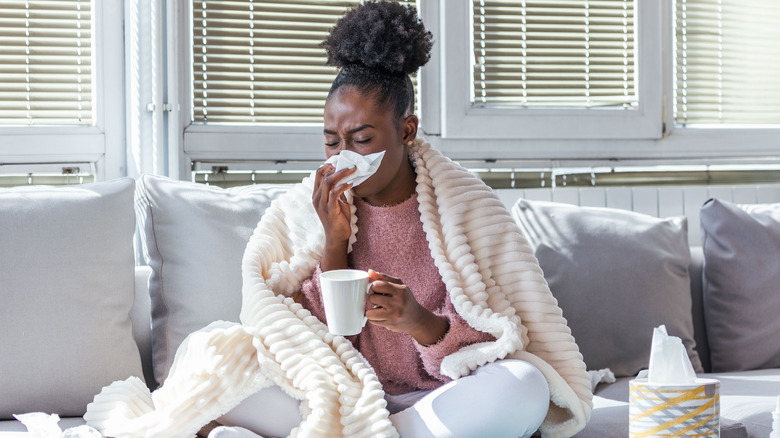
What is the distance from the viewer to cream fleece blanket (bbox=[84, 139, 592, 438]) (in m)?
1.47

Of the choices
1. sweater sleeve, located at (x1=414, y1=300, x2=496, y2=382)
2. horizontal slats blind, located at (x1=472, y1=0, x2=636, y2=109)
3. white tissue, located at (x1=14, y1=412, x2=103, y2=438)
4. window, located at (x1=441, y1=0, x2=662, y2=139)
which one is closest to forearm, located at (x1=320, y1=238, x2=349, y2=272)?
sweater sleeve, located at (x1=414, y1=300, x2=496, y2=382)

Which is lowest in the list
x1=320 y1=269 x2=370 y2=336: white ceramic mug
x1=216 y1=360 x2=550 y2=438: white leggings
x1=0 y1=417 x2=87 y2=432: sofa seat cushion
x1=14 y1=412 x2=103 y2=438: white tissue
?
x1=0 y1=417 x2=87 y2=432: sofa seat cushion

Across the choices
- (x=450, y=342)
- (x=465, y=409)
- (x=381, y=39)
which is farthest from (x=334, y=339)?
(x=381, y=39)

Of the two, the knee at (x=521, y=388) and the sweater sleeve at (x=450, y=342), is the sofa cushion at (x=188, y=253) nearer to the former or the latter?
the sweater sleeve at (x=450, y=342)

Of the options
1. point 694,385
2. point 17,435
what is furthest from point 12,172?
point 694,385

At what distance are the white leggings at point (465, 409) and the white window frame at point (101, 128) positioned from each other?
1.16m

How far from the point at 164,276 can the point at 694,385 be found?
1344 millimetres

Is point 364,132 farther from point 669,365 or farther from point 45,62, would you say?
point 45,62

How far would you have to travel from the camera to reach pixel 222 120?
2.53 m

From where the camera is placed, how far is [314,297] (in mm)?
1682

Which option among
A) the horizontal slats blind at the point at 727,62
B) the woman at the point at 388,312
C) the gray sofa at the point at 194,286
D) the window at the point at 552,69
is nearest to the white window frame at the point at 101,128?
the gray sofa at the point at 194,286

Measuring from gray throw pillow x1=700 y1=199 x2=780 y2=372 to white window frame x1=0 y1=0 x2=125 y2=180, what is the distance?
65.6 inches

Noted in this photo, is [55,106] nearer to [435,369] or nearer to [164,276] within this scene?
[164,276]

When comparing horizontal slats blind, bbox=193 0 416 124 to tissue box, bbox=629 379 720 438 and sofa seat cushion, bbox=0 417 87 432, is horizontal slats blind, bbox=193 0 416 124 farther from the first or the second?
tissue box, bbox=629 379 720 438
